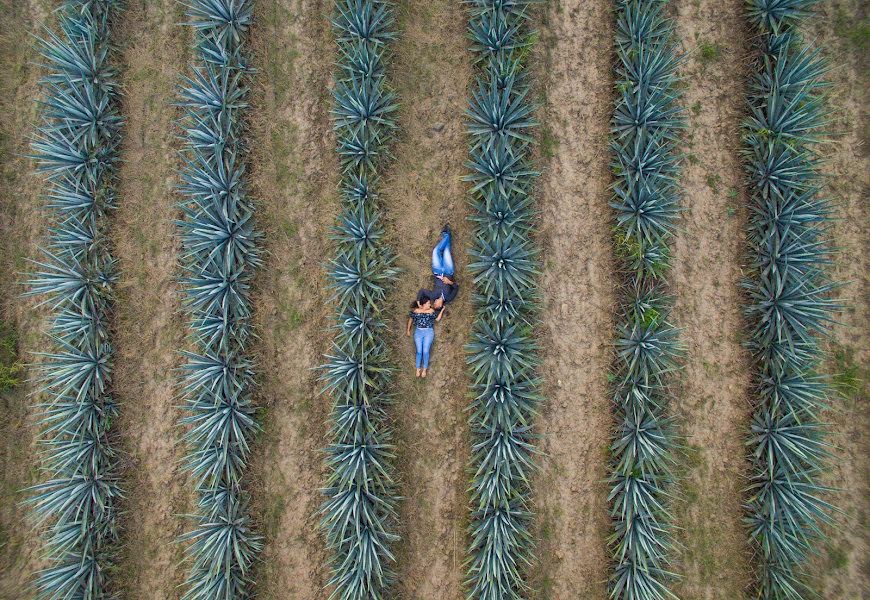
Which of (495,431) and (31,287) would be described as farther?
(31,287)

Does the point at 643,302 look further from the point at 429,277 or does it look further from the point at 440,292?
the point at 429,277

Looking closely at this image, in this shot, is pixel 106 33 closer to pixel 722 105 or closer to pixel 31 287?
pixel 31 287

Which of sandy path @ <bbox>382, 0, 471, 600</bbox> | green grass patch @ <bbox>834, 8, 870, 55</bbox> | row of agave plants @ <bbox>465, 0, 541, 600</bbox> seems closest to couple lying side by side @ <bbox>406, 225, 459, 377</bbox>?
sandy path @ <bbox>382, 0, 471, 600</bbox>

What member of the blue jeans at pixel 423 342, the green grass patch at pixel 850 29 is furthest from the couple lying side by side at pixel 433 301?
the green grass patch at pixel 850 29

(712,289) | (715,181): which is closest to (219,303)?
(712,289)

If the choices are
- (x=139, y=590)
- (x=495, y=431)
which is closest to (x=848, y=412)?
(x=495, y=431)
